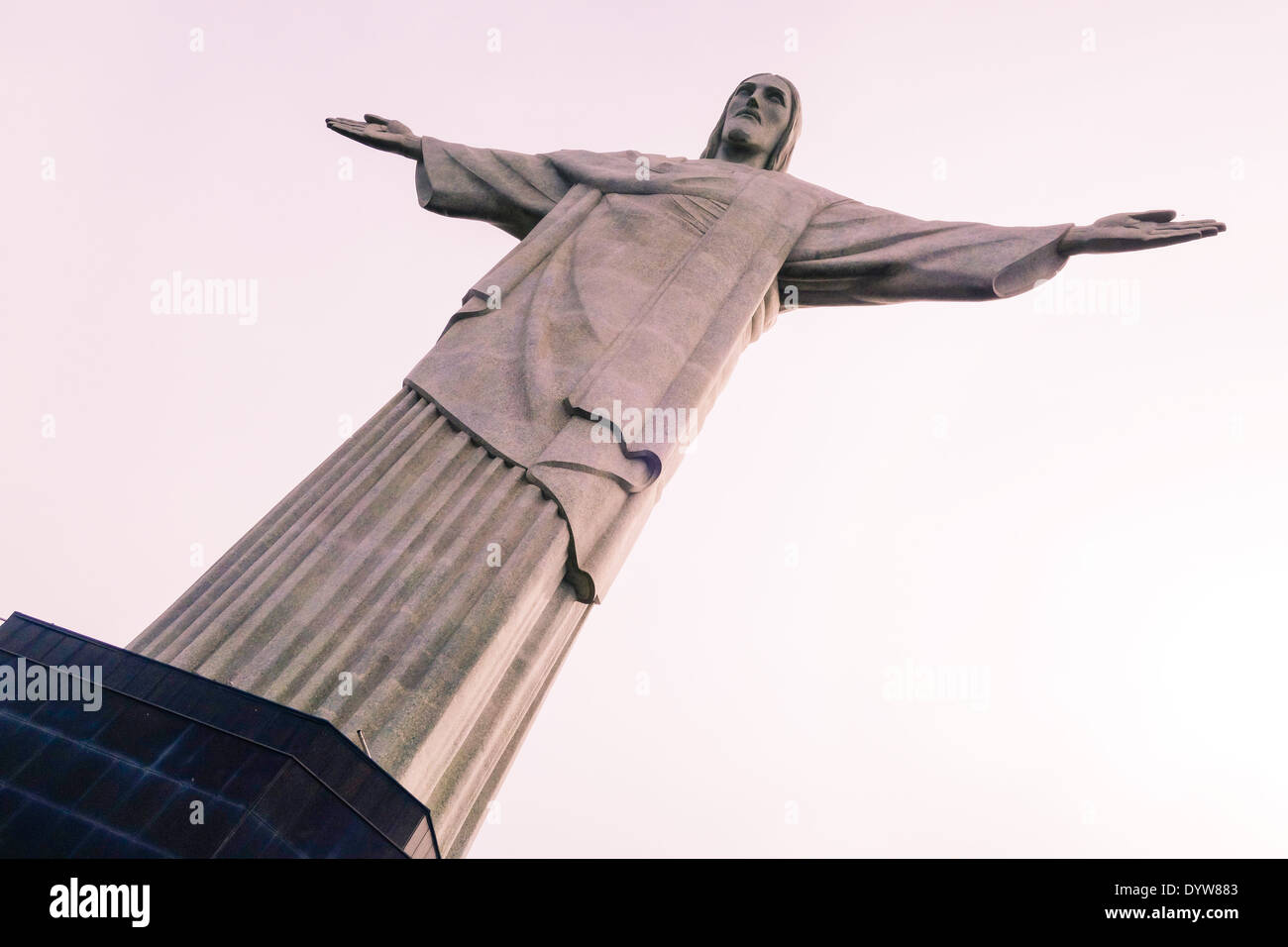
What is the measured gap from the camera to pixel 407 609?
23.4ft

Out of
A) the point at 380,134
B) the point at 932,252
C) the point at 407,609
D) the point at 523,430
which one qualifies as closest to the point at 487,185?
Answer: the point at 380,134

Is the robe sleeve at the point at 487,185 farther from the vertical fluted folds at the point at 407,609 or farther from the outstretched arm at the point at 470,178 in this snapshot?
the vertical fluted folds at the point at 407,609

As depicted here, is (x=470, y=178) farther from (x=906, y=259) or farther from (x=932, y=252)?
(x=932, y=252)

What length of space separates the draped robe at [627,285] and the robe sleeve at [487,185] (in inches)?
0.7

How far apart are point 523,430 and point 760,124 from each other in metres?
6.19

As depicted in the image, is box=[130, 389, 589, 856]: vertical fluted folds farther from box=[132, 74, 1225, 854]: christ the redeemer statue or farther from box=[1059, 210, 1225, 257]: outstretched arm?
box=[1059, 210, 1225, 257]: outstretched arm

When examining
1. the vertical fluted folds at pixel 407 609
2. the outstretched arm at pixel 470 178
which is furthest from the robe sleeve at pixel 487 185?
the vertical fluted folds at pixel 407 609

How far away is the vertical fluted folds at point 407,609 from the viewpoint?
21.8 ft

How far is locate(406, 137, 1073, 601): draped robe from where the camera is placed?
8.57 m

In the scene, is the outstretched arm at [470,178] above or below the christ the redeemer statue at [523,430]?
above

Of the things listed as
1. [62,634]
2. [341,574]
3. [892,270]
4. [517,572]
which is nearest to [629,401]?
[517,572]

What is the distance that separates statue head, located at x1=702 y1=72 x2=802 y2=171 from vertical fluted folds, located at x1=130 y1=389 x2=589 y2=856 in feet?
19.3
